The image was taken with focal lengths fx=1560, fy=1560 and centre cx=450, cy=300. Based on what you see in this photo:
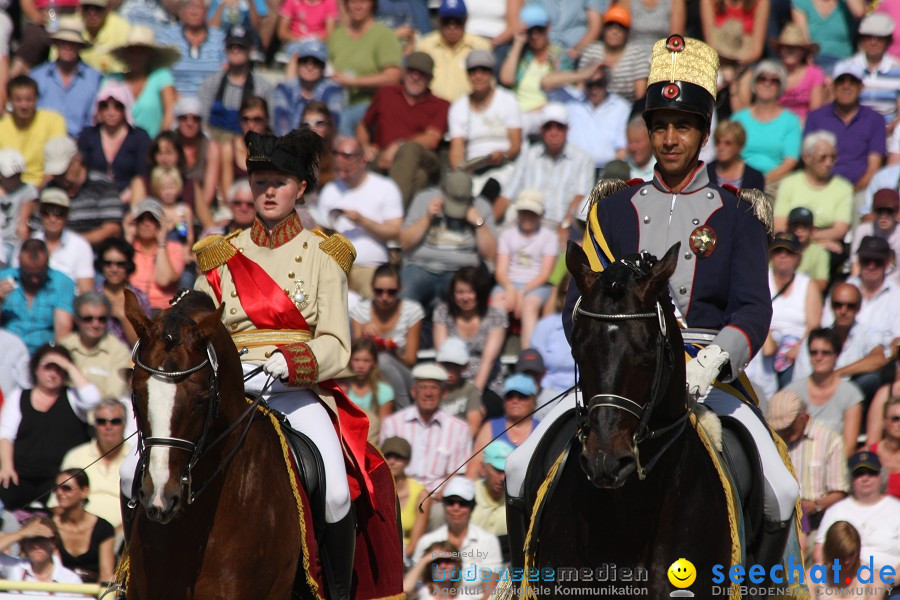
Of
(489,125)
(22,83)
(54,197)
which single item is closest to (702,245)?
(54,197)

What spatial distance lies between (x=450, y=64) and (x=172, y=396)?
37.9 feet

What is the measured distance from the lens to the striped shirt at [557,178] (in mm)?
15789

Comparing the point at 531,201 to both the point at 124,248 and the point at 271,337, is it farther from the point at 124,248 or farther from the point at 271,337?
the point at 271,337

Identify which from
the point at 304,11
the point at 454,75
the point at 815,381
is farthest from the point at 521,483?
the point at 304,11

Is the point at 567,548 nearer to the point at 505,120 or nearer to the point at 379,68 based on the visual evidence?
the point at 505,120

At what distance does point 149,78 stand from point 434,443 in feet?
22.4

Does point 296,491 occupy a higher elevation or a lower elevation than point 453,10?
lower

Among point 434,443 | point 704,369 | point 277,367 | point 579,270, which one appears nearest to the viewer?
point 579,270

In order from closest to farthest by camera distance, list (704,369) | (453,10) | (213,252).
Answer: (704,369) < (213,252) < (453,10)

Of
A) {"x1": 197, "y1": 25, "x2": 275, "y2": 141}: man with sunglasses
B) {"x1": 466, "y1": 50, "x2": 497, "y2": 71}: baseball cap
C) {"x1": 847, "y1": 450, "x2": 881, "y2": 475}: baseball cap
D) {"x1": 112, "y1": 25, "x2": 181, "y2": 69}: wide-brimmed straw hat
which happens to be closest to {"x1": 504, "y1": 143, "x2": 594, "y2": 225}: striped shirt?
{"x1": 466, "y1": 50, "x2": 497, "y2": 71}: baseball cap

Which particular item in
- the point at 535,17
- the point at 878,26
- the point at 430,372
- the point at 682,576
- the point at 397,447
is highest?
the point at 535,17

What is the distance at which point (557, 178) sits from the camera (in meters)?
15.9

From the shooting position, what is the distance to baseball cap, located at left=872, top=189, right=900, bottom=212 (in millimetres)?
14586

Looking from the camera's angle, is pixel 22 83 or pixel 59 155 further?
pixel 22 83
